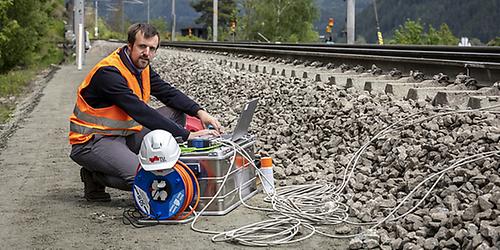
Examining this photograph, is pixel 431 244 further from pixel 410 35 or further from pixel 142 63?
pixel 410 35

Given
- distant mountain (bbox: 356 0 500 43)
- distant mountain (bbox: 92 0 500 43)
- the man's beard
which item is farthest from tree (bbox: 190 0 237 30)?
the man's beard

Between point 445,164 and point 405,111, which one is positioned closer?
point 445,164

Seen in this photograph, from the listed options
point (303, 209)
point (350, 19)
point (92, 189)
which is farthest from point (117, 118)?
point (350, 19)

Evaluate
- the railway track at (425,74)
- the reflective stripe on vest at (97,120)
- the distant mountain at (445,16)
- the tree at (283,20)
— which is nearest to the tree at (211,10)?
the distant mountain at (445,16)

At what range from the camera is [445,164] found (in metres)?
5.38

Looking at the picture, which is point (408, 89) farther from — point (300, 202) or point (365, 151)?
point (300, 202)

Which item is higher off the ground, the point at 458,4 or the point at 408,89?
the point at 458,4

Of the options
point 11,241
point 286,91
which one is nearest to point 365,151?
point 11,241

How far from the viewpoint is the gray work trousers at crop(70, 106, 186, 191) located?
5.93 m

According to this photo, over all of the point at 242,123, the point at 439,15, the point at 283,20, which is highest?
the point at 439,15

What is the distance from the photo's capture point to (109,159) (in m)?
5.95

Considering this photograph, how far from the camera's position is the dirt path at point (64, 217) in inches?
196

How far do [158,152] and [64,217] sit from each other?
982mm

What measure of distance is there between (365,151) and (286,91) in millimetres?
4001
